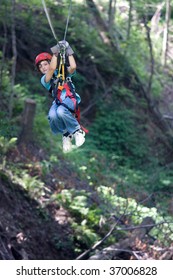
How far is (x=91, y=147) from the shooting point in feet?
63.4

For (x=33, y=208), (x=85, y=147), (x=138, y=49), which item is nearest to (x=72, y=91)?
(x=33, y=208)

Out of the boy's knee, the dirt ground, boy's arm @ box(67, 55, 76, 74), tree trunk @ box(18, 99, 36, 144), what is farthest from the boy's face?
tree trunk @ box(18, 99, 36, 144)

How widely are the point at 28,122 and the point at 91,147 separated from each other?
3.85 m

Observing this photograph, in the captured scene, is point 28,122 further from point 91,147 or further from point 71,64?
point 71,64

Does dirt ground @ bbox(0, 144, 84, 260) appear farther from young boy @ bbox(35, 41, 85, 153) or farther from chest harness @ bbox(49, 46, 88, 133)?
chest harness @ bbox(49, 46, 88, 133)

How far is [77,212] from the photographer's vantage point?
1380 cm

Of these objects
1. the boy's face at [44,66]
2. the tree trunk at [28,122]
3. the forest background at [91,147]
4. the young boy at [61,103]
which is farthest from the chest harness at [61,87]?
the tree trunk at [28,122]

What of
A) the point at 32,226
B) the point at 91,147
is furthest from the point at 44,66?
the point at 91,147

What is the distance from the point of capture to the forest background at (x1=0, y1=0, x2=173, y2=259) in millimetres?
12746

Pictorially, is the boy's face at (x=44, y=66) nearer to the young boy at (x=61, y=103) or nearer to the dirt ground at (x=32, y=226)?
the young boy at (x=61, y=103)

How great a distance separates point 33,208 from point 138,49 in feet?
37.8

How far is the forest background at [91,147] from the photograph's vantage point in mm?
12746

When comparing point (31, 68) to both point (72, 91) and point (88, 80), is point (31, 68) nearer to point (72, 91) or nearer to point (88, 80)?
point (88, 80)

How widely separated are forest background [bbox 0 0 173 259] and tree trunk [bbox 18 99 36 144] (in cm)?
2
